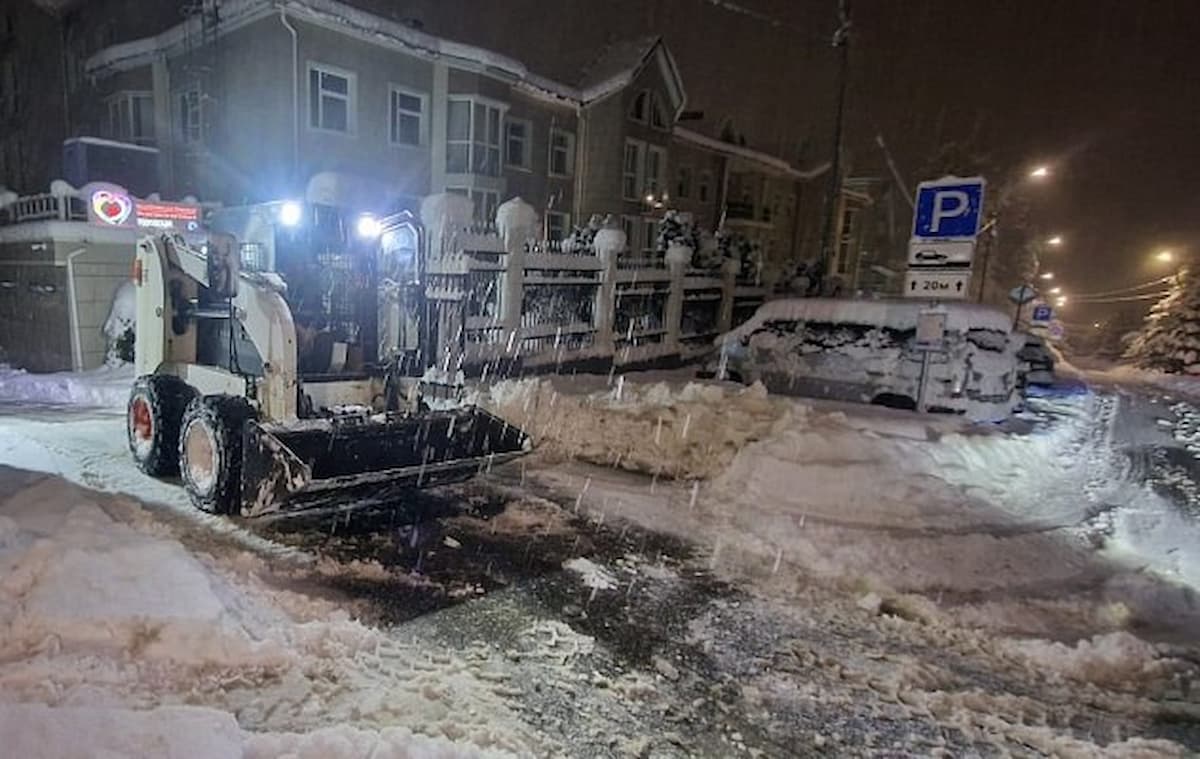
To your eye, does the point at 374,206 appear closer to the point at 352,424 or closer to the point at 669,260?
the point at 352,424

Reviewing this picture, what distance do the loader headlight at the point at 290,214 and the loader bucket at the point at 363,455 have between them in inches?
89.9

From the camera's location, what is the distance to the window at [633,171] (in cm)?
2879

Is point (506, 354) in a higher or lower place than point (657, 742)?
higher

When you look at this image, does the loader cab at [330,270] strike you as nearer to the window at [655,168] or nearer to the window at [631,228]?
the window at [631,228]

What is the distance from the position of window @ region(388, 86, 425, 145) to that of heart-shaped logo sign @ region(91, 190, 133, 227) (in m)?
7.92

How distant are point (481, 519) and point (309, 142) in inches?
616

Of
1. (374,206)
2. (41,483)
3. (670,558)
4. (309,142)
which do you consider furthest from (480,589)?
(309,142)

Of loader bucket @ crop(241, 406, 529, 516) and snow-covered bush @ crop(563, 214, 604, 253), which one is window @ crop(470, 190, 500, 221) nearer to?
snow-covered bush @ crop(563, 214, 604, 253)

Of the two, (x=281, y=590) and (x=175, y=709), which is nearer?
(x=175, y=709)

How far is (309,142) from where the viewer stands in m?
18.1

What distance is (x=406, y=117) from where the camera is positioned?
822 inches

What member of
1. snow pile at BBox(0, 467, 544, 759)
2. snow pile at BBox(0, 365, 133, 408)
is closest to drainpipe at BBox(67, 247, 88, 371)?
snow pile at BBox(0, 365, 133, 408)

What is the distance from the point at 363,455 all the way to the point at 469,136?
60.2 ft

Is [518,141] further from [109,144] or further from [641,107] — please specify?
[109,144]
